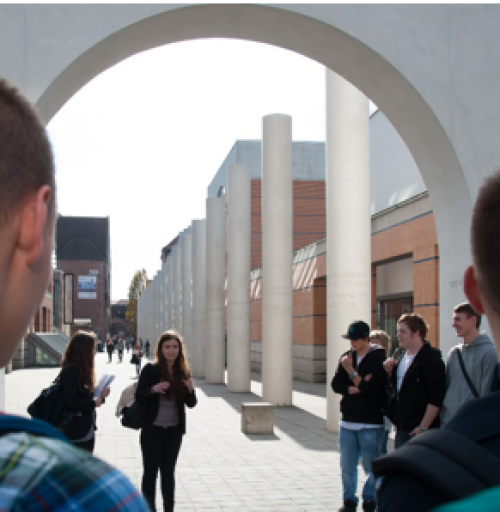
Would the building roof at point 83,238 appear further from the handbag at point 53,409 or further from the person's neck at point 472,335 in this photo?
the person's neck at point 472,335

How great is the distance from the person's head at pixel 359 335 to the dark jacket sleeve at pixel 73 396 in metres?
2.47

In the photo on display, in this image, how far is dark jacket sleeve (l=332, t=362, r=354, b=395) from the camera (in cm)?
712

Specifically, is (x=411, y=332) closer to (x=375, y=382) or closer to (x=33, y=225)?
(x=375, y=382)

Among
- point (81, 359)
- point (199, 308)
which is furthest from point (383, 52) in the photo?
point (199, 308)

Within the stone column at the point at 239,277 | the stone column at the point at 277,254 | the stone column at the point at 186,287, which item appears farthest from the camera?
the stone column at the point at 186,287

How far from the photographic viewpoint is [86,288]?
127750 mm

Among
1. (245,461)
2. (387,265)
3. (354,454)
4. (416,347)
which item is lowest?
(245,461)

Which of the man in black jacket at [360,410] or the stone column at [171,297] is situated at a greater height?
the stone column at [171,297]

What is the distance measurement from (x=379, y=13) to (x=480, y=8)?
2.93 ft

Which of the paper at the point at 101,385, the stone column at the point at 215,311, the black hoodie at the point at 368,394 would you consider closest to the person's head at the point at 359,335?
the black hoodie at the point at 368,394

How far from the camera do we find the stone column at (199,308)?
33.9 meters

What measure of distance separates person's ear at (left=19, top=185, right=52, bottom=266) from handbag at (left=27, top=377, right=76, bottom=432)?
5.36 m

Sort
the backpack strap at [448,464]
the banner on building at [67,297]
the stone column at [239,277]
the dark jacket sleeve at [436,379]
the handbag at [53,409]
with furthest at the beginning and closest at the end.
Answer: the banner on building at [67,297] → the stone column at [239,277] → the dark jacket sleeve at [436,379] → the handbag at [53,409] → the backpack strap at [448,464]

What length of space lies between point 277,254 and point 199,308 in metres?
14.2
